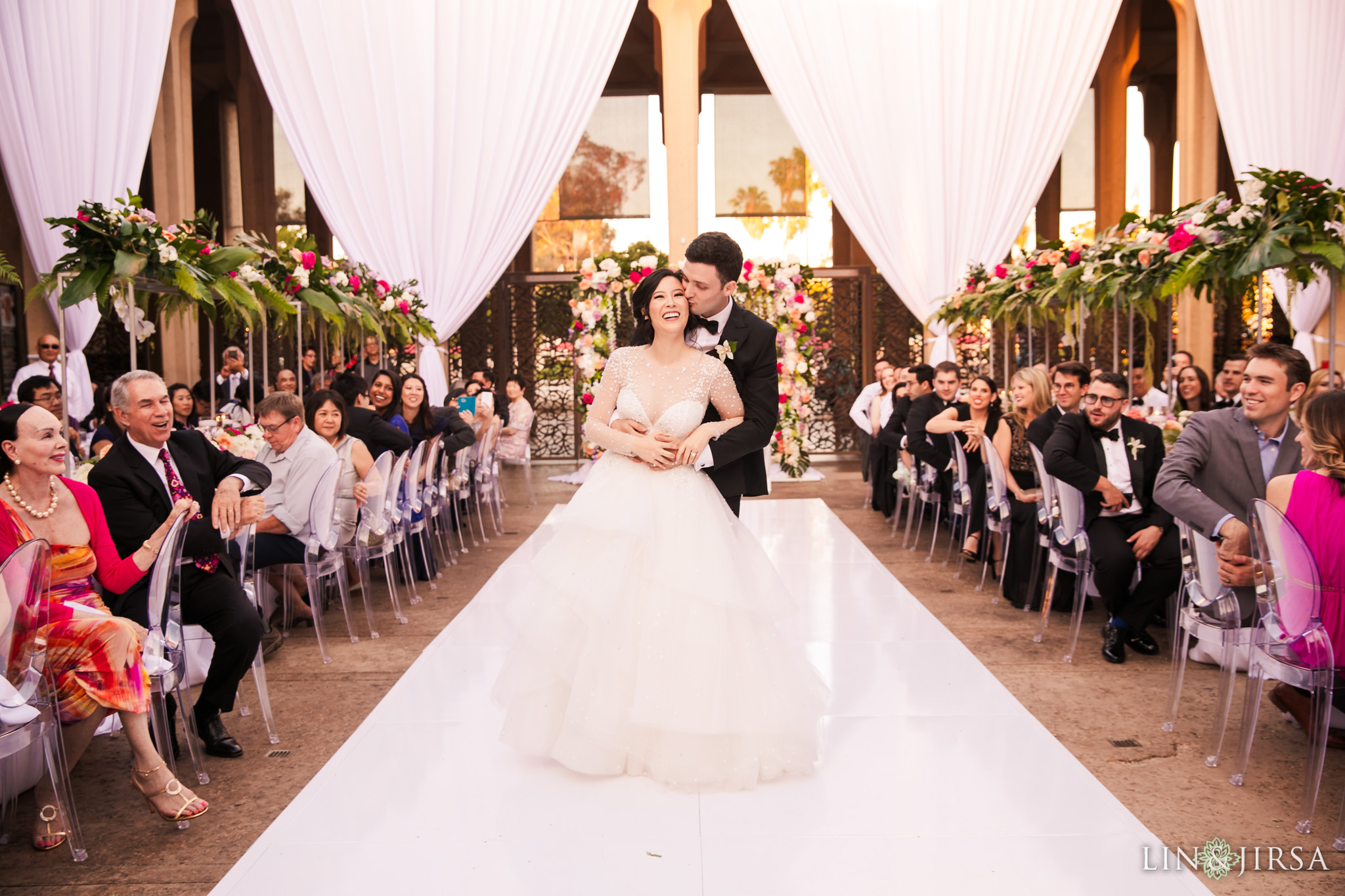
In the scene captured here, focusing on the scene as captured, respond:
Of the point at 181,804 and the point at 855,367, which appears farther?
the point at 855,367

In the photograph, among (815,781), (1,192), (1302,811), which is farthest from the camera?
(1,192)

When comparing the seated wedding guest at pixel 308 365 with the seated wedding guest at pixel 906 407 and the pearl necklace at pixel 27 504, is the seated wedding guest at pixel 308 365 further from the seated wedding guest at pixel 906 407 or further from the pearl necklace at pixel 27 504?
the pearl necklace at pixel 27 504

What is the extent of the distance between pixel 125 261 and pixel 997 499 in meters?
4.40

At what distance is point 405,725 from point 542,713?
0.73 meters

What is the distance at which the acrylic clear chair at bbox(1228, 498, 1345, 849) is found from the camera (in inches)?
100

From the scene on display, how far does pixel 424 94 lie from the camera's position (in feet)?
30.7

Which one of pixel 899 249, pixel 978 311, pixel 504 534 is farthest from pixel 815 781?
pixel 899 249

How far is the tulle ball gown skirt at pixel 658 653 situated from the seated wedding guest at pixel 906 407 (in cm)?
432

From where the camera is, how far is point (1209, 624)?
3115 millimetres

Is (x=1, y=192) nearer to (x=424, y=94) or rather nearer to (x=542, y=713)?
(x=424, y=94)

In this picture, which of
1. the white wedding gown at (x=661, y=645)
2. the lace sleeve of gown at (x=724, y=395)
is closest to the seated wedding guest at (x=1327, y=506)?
the white wedding gown at (x=661, y=645)

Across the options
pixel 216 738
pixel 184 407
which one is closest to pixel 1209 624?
pixel 216 738

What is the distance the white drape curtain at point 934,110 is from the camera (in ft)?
30.2

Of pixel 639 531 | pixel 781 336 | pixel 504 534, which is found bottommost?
pixel 504 534
